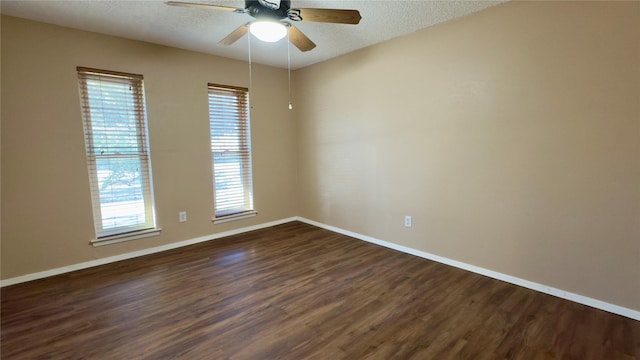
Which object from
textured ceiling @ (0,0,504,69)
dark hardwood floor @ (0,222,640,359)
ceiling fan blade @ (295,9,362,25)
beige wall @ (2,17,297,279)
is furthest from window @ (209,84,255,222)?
ceiling fan blade @ (295,9,362,25)

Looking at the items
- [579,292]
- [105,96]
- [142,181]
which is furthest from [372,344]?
[105,96]

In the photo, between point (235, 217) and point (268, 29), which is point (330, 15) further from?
point (235, 217)

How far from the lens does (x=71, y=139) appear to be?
291cm

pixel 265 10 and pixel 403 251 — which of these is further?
pixel 403 251

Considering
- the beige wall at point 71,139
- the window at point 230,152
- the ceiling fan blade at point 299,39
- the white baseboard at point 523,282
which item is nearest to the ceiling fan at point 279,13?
the ceiling fan blade at point 299,39

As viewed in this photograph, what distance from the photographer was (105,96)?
3104mm

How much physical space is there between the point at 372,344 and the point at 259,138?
3.19m

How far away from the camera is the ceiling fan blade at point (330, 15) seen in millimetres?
1945

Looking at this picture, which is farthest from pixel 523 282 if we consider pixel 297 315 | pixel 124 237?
pixel 124 237

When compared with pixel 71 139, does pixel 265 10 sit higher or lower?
higher

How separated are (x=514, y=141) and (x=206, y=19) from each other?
2.92 metres

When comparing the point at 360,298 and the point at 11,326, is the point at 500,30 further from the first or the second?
the point at 11,326

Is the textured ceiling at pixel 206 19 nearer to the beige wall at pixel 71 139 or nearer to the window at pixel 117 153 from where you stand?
the beige wall at pixel 71 139

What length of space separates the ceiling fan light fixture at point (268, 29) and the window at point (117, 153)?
1.87 metres
